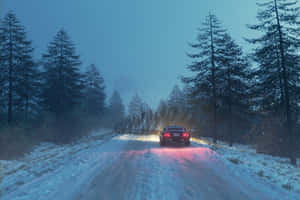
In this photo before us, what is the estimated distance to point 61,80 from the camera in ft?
87.0

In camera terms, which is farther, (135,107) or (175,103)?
(135,107)

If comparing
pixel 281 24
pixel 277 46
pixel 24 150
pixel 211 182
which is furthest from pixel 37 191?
pixel 281 24

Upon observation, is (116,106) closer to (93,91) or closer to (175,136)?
(93,91)

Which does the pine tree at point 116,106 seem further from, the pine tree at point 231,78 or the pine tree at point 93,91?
the pine tree at point 231,78

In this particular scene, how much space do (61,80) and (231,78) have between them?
62.5 feet

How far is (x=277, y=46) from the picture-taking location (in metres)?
17.6

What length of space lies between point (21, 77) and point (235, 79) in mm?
22740

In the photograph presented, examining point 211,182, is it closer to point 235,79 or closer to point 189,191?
point 189,191

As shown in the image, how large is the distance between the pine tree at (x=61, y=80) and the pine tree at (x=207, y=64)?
13.4m

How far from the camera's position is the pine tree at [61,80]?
2627 cm

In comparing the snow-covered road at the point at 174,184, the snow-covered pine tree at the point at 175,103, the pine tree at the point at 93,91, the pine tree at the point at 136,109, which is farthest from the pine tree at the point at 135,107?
the snow-covered road at the point at 174,184

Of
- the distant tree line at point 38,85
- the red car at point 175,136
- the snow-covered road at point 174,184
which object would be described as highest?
the distant tree line at point 38,85

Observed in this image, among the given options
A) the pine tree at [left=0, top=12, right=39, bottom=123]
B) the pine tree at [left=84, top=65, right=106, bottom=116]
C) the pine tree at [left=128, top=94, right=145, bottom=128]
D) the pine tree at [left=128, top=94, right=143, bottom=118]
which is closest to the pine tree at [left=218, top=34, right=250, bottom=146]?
the pine tree at [left=0, top=12, right=39, bottom=123]

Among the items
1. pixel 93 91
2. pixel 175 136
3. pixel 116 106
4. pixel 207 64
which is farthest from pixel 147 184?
pixel 116 106
